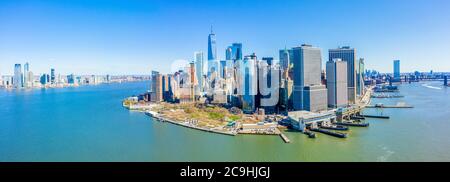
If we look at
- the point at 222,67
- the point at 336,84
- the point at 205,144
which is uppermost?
the point at 222,67

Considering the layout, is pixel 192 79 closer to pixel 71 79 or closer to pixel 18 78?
pixel 18 78

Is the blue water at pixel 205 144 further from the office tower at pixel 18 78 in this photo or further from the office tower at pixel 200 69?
the office tower at pixel 18 78

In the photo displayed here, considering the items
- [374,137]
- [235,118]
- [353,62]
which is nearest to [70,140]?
[235,118]

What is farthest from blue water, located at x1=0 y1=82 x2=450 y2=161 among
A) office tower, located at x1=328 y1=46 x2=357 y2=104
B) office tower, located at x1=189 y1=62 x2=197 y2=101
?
office tower, located at x1=189 y1=62 x2=197 y2=101

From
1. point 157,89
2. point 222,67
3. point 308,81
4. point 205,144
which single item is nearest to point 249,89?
point 308,81

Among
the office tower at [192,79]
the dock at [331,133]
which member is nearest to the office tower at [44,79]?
the office tower at [192,79]

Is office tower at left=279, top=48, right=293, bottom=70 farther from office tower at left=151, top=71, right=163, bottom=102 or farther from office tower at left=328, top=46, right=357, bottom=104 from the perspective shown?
office tower at left=151, top=71, right=163, bottom=102
